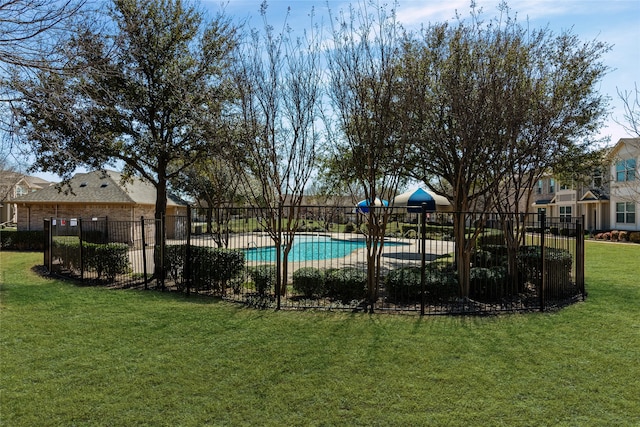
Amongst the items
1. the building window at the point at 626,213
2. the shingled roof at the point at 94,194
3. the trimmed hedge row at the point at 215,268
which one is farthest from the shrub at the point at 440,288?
the building window at the point at 626,213

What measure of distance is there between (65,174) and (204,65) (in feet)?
15.2

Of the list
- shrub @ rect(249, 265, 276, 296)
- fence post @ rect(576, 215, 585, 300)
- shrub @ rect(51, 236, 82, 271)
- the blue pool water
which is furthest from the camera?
shrub @ rect(51, 236, 82, 271)

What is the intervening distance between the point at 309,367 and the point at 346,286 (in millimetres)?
3290

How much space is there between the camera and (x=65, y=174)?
10.3 m

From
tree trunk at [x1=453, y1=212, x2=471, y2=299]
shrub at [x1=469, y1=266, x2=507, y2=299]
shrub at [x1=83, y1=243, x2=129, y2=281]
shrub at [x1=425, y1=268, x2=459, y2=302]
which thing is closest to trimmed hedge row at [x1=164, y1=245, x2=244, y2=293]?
shrub at [x1=83, y1=243, x2=129, y2=281]

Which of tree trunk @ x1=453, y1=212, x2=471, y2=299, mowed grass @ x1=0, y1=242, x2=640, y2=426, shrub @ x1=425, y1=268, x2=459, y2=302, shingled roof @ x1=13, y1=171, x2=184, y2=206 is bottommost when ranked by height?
mowed grass @ x1=0, y1=242, x2=640, y2=426

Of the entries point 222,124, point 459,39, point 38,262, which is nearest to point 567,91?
point 459,39

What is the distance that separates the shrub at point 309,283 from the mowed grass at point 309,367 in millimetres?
1055

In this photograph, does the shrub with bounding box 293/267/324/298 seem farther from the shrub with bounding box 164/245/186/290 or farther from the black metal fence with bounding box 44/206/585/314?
the shrub with bounding box 164/245/186/290

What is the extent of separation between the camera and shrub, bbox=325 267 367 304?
758cm

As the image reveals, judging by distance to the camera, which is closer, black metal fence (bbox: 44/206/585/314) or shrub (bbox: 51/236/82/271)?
black metal fence (bbox: 44/206/585/314)

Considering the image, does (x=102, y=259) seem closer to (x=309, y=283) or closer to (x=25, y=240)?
(x=309, y=283)

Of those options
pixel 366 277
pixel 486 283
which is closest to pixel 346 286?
pixel 366 277

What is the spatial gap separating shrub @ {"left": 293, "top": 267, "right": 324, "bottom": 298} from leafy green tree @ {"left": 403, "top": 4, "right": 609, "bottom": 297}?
282cm
